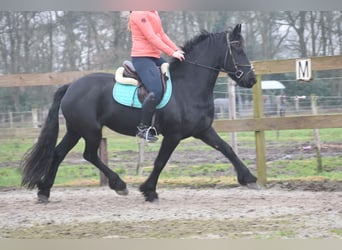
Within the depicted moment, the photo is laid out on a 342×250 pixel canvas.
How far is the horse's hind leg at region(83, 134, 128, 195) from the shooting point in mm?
5371

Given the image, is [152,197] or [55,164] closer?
[152,197]

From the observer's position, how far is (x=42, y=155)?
17.7 feet

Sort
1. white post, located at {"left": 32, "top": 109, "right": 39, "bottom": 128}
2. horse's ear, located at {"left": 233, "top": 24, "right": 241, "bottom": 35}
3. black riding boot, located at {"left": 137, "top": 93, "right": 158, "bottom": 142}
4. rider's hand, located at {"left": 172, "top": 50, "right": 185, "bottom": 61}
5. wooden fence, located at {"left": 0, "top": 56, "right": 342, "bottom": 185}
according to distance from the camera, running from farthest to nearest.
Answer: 1. white post, located at {"left": 32, "top": 109, "right": 39, "bottom": 128}
2. wooden fence, located at {"left": 0, "top": 56, "right": 342, "bottom": 185}
3. horse's ear, located at {"left": 233, "top": 24, "right": 241, "bottom": 35}
4. rider's hand, located at {"left": 172, "top": 50, "right": 185, "bottom": 61}
5. black riding boot, located at {"left": 137, "top": 93, "right": 158, "bottom": 142}

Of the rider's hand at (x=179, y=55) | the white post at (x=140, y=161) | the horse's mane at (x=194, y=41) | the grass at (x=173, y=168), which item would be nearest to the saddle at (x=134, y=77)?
the rider's hand at (x=179, y=55)

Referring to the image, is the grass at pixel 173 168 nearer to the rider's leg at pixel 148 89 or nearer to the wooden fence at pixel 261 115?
the wooden fence at pixel 261 115

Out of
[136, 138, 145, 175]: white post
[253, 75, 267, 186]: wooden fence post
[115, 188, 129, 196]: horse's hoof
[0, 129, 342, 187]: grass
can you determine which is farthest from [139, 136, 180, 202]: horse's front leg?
[136, 138, 145, 175]: white post

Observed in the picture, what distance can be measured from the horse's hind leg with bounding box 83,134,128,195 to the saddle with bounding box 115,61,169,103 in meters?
0.58

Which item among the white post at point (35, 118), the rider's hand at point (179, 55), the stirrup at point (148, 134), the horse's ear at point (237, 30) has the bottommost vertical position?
the stirrup at point (148, 134)

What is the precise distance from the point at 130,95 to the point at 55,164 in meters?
1.06

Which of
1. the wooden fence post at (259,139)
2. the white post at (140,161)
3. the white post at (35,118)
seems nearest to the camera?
the wooden fence post at (259,139)

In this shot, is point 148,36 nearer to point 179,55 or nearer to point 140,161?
point 179,55

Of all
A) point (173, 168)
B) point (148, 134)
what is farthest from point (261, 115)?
point (148, 134)

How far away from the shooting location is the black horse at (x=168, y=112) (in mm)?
5230

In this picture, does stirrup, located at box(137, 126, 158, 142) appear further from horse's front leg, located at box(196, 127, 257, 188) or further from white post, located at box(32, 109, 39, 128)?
white post, located at box(32, 109, 39, 128)
